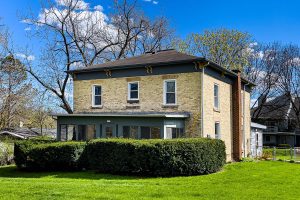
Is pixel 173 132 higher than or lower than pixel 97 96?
lower

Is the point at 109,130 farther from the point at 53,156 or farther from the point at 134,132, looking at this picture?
the point at 53,156

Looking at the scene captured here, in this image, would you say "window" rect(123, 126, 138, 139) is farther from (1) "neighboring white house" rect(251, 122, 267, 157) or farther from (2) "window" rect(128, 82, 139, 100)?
(1) "neighboring white house" rect(251, 122, 267, 157)

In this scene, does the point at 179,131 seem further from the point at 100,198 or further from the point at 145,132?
the point at 100,198

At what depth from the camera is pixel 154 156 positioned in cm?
1697

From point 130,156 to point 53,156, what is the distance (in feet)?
15.3

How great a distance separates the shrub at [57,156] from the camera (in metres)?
19.6

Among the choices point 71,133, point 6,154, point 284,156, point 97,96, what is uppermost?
point 97,96

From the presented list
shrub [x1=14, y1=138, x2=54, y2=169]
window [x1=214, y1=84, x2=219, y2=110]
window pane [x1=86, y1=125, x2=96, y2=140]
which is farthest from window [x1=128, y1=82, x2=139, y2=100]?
shrub [x1=14, y1=138, x2=54, y2=169]

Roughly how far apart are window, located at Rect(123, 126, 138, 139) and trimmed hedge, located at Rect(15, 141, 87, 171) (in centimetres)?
386

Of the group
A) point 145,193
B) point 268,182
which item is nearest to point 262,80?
point 268,182

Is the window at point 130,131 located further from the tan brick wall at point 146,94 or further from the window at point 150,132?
the tan brick wall at point 146,94

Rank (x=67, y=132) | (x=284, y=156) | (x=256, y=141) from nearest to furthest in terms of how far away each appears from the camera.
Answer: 1. (x=67, y=132)
2. (x=256, y=141)
3. (x=284, y=156)

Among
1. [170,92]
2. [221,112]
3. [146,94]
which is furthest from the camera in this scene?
[221,112]

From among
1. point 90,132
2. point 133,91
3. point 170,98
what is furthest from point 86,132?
point 170,98
